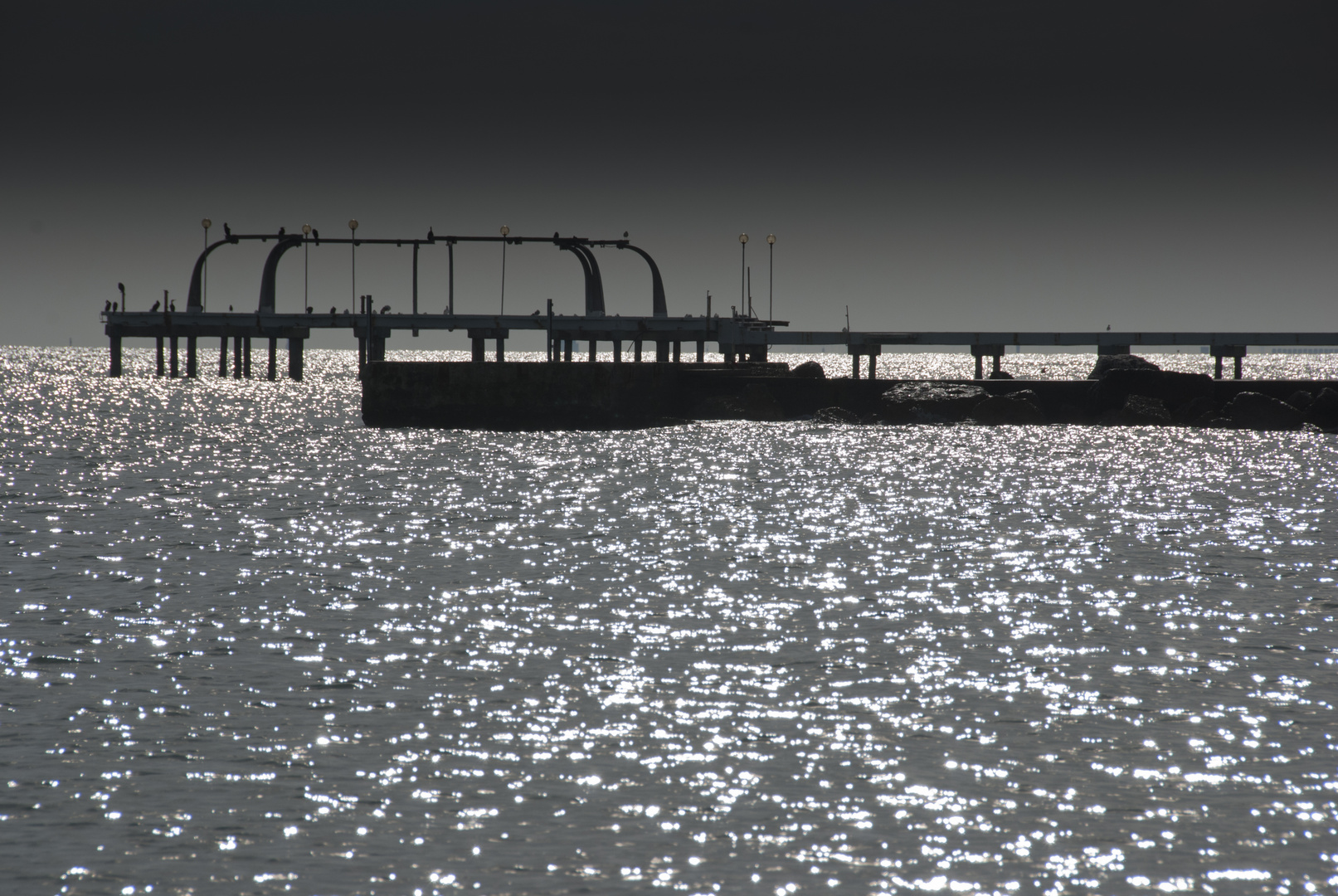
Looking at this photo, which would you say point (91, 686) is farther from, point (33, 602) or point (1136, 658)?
point (1136, 658)

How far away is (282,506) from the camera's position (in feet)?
81.8

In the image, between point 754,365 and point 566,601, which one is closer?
point 566,601

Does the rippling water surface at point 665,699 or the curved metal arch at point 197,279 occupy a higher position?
the curved metal arch at point 197,279

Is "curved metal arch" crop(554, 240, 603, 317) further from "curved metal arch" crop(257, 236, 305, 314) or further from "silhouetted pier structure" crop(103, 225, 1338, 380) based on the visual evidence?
"curved metal arch" crop(257, 236, 305, 314)

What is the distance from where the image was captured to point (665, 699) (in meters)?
10.4

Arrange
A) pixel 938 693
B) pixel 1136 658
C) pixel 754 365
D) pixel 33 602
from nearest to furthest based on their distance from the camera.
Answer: pixel 938 693 < pixel 1136 658 < pixel 33 602 < pixel 754 365

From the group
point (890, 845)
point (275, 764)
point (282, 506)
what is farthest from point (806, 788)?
point (282, 506)

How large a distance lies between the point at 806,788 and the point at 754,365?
54.5 metres

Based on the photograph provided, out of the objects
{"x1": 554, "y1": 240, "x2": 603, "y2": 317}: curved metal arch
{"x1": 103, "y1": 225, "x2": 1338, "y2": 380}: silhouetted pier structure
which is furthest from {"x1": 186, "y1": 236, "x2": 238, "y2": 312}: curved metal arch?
{"x1": 554, "y1": 240, "x2": 603, "y2": 317}: curved metal arch

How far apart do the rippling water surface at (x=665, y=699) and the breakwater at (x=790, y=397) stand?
22916 millimetres

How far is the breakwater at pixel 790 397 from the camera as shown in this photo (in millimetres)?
47875

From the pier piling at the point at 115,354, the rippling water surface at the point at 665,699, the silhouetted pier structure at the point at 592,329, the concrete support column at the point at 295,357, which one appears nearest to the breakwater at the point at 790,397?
the silhouetted pier structure at the point at 592,329

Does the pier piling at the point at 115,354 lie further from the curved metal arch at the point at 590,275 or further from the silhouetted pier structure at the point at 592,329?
the curved metal arch at the point at 590,275

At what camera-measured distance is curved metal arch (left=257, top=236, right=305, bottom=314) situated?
79.2 metres
